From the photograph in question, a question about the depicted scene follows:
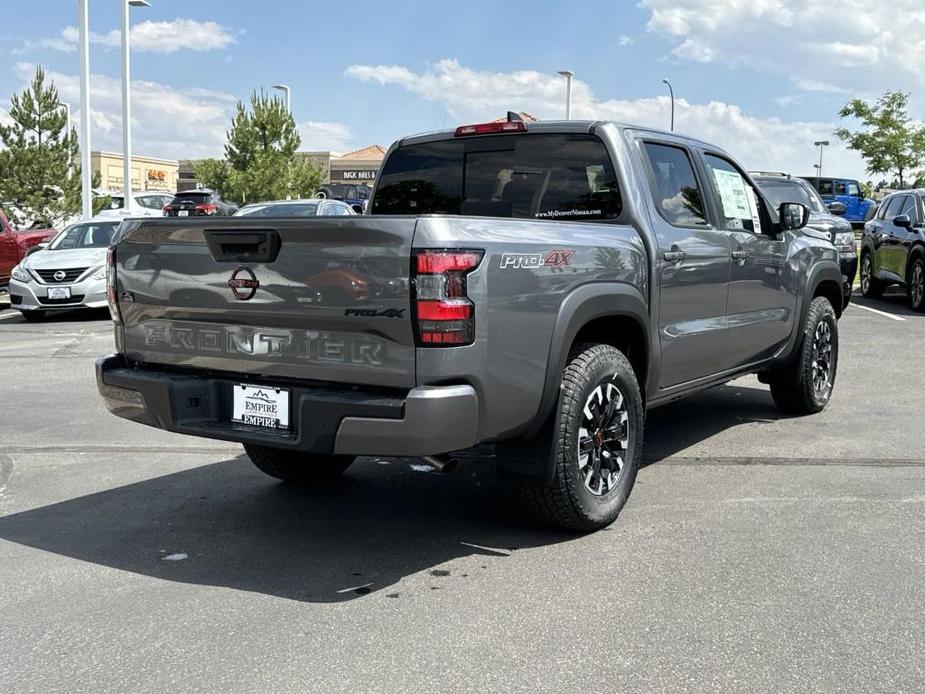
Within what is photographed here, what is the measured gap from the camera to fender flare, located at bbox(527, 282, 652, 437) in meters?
4.20

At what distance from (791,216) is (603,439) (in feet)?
8.68

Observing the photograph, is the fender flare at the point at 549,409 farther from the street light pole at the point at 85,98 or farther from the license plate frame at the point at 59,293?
the street light pole at the point at 85,98

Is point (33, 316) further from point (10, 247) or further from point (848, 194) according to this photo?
point (848, 194)

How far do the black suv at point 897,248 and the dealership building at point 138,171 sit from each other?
226 ft

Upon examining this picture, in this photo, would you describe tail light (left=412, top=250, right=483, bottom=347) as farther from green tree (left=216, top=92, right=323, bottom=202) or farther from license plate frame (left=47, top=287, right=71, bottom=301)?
green tree (left=216, top=92, right=323, bottom=202)

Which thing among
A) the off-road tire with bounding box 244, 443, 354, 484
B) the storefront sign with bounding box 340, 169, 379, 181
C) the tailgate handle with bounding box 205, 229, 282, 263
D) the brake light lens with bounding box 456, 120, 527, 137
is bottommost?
the off-road tire with bounding box 244, 443, 354, 484

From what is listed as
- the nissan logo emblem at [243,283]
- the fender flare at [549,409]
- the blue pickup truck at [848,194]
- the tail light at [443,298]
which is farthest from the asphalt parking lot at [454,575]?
the blue pickup truck at [848,194]

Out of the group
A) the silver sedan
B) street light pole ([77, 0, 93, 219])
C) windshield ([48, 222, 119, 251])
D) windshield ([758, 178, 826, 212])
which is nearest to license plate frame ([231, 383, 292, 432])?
the silver sedan

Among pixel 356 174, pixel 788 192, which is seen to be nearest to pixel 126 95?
pixel 788 192

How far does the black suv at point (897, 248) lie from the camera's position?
14336 mm

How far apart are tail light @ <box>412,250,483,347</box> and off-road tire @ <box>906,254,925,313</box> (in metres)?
12.2

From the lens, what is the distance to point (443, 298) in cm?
372

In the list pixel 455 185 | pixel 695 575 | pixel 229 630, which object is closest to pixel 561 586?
pixel 695 575

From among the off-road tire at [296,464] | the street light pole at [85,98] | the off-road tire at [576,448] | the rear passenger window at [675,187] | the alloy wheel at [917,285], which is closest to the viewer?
the off-road tire at [576,448]
